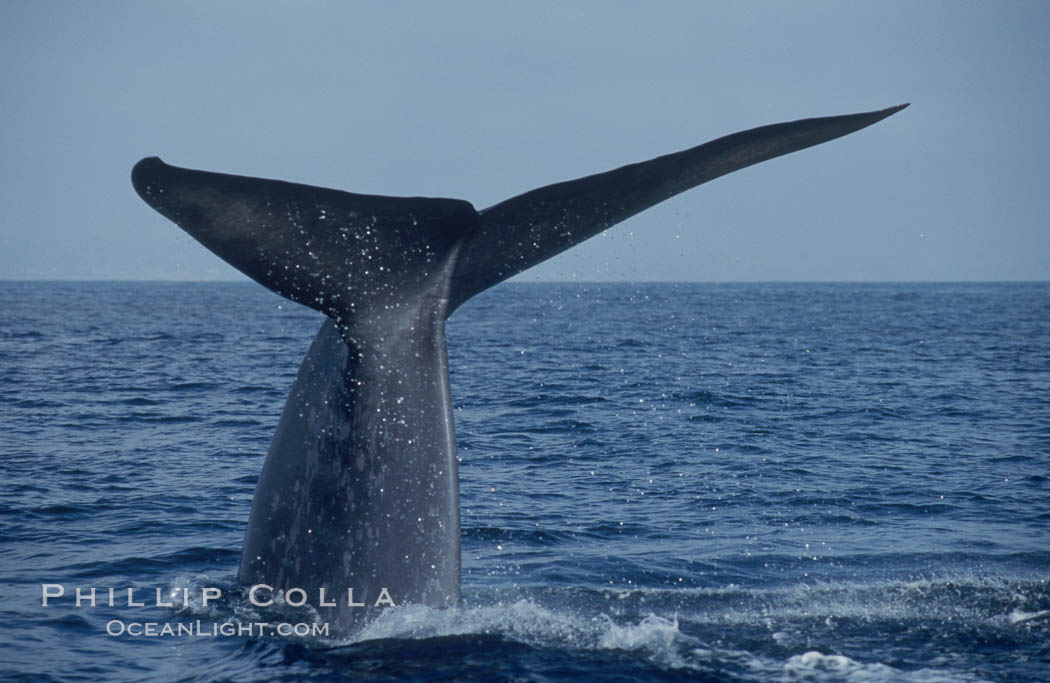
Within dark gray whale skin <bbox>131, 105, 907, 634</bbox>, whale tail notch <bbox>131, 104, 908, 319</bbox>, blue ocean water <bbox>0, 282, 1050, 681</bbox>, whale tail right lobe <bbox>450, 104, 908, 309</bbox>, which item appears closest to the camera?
whale tail notch <bbox>131, 104, 908, 319</bbox>

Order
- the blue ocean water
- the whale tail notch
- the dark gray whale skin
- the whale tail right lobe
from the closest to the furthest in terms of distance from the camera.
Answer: the whale tail notch → the whale tail right lobe → the dark gray whale skin → the blue ocean water

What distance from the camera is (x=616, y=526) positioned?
440 inches

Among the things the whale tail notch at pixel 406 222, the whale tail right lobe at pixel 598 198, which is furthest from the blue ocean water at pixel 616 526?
the whale tail right lobe at pixel 598 198

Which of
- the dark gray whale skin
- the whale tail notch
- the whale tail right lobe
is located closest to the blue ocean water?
the dark gray whale skin

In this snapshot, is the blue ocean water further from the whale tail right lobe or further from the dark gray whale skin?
the whale tail right lobe

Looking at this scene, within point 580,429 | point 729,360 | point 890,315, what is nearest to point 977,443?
point 580,429

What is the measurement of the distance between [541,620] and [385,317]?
8.67 ft

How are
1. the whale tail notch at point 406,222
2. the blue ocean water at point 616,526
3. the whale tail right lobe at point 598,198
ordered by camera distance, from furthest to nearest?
the blue ocean water at point 616,526, the whale tail right lobe at point 598,198, the whale tail notch at point 406,222

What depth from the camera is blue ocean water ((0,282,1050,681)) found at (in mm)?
6520

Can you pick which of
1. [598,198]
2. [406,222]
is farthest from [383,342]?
[598,198]

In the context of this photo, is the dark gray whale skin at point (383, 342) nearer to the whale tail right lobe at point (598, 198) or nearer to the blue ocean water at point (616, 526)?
the whale tail right lobe at point (598, 198)

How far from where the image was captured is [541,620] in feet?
24.1

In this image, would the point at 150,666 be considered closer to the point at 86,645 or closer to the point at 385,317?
the point at 86,645

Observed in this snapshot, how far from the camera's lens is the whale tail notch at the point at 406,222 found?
15.8 ft
